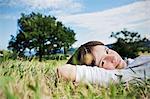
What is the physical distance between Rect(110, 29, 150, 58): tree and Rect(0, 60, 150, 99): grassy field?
29 cm

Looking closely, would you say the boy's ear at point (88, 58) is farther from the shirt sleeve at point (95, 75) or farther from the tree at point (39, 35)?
the tree at point (39, 35)

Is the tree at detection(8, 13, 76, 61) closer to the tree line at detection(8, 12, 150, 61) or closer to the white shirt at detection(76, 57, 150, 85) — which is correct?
the tree line at detection(8, 12, 150, 61)

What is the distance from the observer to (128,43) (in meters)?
1.88

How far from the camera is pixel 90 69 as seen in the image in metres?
1.49

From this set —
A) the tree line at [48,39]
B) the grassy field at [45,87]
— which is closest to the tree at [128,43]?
the tree line at [48,39]

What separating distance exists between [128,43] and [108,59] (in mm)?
311

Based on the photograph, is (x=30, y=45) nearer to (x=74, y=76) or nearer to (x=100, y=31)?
(x=100, y=31)

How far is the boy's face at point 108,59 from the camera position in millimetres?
1593

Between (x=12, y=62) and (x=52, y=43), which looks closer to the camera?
(x=12, y=62)

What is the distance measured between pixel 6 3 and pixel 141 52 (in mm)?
686

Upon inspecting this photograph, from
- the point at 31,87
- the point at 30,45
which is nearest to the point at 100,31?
the point at 30,45

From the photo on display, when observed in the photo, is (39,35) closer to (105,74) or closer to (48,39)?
(48,39)

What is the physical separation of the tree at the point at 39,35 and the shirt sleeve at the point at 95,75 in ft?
1.22

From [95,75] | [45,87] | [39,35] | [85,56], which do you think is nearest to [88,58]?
[85,56]
